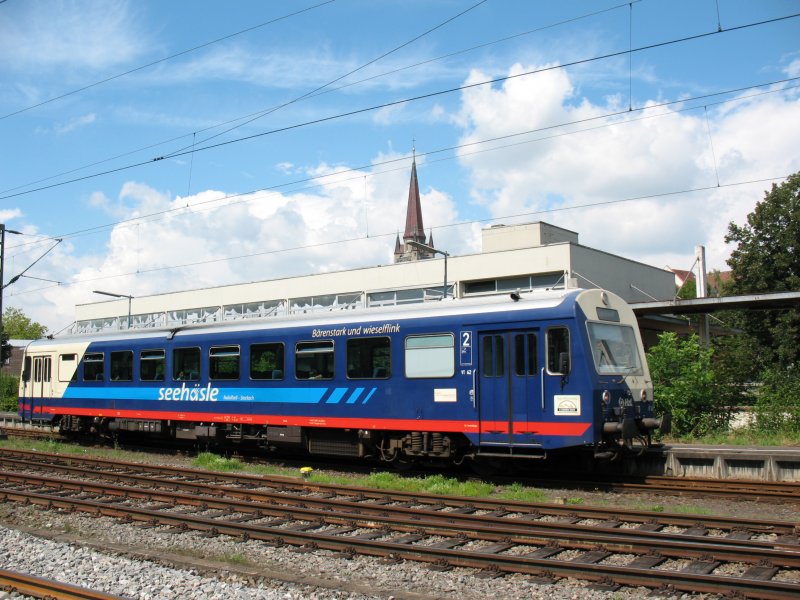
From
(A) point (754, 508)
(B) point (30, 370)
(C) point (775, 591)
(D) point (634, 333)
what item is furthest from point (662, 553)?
(B) point (30, 370)

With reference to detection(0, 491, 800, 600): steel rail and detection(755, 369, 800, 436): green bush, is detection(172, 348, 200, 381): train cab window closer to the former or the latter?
detection(0, 491, 800, 600): steel rail

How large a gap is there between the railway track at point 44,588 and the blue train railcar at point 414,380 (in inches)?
299

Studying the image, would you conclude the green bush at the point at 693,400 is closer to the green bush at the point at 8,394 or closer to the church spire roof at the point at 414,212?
the green bush at the point at 8,394

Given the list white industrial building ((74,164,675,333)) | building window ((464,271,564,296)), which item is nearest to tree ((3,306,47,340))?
white industrial building ((74,164,675,333))

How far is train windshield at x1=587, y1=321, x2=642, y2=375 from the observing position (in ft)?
41.4

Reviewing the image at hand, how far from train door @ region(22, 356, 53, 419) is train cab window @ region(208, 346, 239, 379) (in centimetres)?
779

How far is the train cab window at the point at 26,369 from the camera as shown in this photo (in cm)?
2360

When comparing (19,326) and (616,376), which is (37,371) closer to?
(616,376)

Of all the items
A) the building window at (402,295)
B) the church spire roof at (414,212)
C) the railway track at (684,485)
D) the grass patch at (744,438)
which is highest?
the church spire roof at (414,212)

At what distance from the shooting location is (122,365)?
2002cm

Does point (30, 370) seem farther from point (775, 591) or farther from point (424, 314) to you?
point (775, 591)

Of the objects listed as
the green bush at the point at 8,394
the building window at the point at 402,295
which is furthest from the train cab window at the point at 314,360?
the green bush at the point at 8,394

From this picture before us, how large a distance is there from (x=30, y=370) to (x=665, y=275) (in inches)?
1369

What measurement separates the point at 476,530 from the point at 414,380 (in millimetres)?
5154
